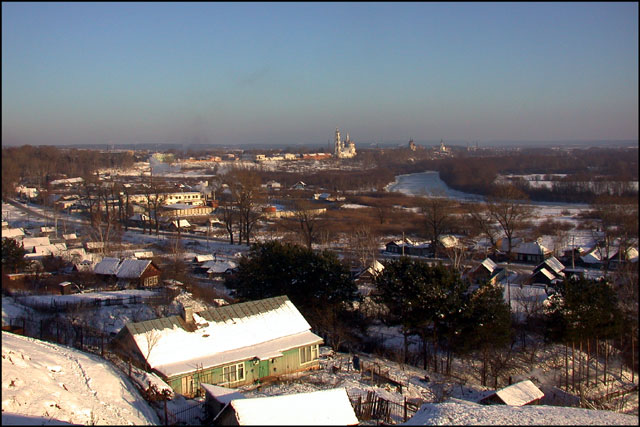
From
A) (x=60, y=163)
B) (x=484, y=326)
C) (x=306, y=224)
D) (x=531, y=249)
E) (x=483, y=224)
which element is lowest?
(x=531, y=249)

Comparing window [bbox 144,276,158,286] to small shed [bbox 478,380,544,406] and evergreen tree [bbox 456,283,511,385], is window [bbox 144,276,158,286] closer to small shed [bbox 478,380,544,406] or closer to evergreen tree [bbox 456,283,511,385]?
evergreen tree [bbox 456,283,511,385]

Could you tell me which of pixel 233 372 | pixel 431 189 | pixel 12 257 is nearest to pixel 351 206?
pixel 431 189

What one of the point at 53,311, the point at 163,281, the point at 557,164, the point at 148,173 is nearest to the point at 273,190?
the point at 148,173

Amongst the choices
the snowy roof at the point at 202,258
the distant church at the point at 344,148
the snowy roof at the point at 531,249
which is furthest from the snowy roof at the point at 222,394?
the distant church at the point at 344,148

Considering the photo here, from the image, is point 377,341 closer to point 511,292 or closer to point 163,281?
point 511,292

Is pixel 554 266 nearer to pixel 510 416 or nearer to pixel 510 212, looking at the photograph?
pixel 510 212

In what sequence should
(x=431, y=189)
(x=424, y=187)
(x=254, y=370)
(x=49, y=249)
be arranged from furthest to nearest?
(x=424, y=187) → (x=431, y=189) → (x=49, y=249) → (x=254, y=370)
